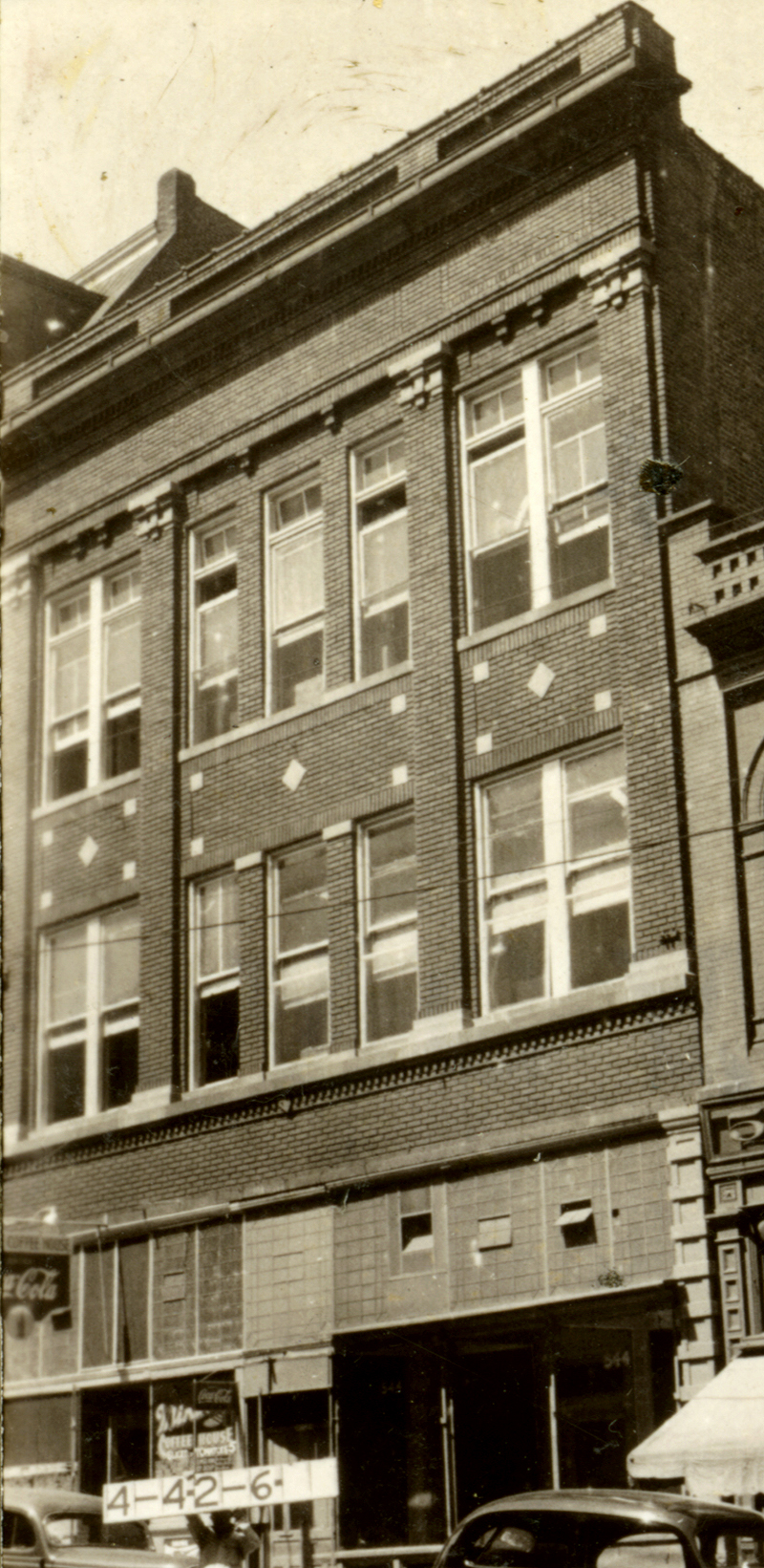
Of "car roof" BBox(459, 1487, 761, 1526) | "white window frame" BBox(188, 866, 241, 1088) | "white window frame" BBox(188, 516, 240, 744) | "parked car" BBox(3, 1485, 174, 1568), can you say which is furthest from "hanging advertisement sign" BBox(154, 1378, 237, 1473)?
"car roof" BBox(459, 1487, 761, 1526)

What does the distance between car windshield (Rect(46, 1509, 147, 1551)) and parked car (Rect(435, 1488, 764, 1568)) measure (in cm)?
488

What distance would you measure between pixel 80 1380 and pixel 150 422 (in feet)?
35.7

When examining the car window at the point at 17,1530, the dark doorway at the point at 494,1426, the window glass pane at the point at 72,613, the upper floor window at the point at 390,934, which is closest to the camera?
the car window at the point at 17,1530

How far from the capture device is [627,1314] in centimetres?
1534

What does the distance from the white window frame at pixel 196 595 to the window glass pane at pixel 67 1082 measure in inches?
150

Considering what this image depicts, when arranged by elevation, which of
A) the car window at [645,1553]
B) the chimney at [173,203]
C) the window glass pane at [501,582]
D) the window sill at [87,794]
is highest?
the chimney at [173,203]

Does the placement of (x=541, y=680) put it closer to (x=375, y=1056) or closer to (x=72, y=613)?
(x=375, y=1056)

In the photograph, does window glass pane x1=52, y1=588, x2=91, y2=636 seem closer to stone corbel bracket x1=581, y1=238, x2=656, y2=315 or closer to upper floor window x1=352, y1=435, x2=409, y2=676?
upper floor window x1=352, y1=435, x2=409, y2=676

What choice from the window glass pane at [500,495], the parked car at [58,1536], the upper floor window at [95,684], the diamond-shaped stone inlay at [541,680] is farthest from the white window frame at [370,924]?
the parked car at [58,1536]

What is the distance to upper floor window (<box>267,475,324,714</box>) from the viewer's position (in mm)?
20000

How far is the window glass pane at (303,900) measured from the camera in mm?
19141

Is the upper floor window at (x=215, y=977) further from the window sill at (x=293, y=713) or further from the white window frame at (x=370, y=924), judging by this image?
the white window frame at (x=370, y=924)

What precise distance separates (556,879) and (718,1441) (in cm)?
546

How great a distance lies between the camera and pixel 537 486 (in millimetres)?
18266
